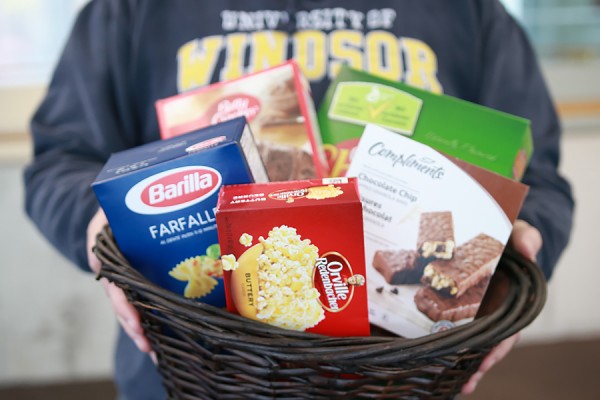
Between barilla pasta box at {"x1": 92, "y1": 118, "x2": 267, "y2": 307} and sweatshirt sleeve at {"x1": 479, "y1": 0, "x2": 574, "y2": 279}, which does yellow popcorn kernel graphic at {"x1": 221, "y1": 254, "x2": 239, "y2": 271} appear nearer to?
barilla pasta box at {"x1": 92, "y1": 118, "x2": 267, "y2": 307}

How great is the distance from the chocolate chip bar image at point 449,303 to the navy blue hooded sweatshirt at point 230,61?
0.32 m

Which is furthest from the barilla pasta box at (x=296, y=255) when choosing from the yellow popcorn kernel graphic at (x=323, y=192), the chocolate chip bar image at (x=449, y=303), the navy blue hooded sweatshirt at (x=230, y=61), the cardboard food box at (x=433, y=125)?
the navy blue hooded sweatshirt at (x=230, y=61)

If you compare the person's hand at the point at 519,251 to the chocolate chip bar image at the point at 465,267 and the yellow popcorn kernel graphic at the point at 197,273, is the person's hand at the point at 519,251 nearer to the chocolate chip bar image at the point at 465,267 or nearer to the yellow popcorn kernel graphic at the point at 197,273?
the chocolate chip bar image at the point at 465,267

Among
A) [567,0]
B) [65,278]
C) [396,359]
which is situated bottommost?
[65,278]

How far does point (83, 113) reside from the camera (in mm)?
978

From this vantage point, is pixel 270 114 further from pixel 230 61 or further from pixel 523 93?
pixel 523 93

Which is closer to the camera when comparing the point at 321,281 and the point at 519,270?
the point at 321,281

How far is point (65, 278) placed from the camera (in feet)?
6.07

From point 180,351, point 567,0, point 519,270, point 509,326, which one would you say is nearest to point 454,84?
point 519,270

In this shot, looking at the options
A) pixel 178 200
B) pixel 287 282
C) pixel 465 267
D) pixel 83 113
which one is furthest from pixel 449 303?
pixel 83 113

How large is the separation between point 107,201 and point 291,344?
0.78ft

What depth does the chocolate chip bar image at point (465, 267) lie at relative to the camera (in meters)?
0.64

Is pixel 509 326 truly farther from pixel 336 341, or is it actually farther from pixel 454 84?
pixel 454 84

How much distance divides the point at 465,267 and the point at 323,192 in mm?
191
